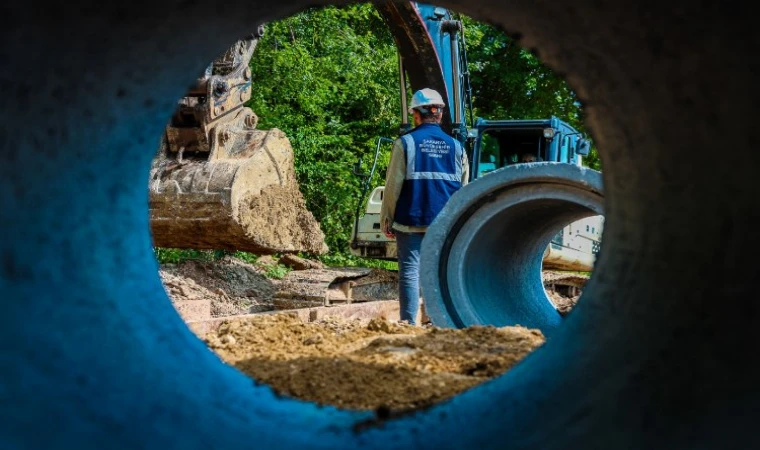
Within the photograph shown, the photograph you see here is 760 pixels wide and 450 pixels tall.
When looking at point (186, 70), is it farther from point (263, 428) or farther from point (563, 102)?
point (563, 102)

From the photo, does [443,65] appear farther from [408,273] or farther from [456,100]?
[408,273]

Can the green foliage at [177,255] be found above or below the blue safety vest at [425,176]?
below

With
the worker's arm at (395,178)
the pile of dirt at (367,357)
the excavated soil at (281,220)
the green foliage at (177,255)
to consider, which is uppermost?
the worker's arm at (395,178)

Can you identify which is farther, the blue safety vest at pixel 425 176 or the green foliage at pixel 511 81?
the green foliage at pixel 511 81

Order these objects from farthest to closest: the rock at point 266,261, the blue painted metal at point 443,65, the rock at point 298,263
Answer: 1. the rock at point 298,263
2. the rock at point 266,261
3. the blue painted metal at point 443,65

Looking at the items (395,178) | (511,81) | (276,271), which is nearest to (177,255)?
(276,271)

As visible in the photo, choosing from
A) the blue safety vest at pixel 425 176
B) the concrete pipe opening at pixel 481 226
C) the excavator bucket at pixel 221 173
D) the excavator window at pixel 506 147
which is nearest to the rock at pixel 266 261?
the excavator window at pixel 506 147

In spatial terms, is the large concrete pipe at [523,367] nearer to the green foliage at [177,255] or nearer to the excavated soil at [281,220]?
the excavated soil at [281,220]

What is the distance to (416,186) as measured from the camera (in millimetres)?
6609

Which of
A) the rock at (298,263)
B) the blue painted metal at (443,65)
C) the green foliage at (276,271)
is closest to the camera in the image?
the blue painted metal at (443,65)

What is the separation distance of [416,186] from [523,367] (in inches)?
143

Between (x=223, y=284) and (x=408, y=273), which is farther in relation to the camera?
(x=223, y=284)

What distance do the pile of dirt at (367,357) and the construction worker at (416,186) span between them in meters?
1.42

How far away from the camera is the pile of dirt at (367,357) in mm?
3330
